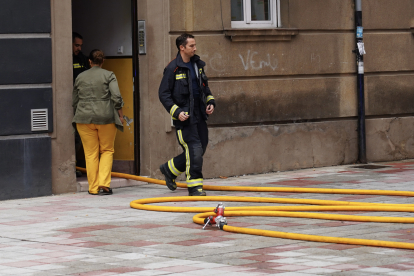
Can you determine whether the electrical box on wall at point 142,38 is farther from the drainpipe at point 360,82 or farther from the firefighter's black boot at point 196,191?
the drainpipe at point 360,82

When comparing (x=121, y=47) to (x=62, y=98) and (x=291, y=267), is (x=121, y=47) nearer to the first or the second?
(x=62, y=98)

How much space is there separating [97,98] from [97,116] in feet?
0.79

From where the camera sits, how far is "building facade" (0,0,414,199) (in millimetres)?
9078

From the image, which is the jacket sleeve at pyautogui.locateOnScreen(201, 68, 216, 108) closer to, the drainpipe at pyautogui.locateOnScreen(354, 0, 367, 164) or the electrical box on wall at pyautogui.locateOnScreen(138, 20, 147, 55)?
the electrical box on wall at pyautogui.locateOnScreen(138, 20, 147, 55)

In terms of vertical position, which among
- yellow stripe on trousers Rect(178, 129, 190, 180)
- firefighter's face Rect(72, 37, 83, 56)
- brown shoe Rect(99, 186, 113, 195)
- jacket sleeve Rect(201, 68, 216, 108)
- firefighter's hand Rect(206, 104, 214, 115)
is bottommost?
brown shoe Rect(99, 186, 113, 195)

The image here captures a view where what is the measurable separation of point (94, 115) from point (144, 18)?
1.88 metres

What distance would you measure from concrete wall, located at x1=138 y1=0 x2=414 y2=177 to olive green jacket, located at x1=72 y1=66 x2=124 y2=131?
113 centimetres

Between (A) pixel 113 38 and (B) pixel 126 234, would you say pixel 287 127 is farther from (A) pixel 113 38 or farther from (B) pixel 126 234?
(B) pixel 126 234

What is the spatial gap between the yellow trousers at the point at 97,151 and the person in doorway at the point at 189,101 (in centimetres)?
111

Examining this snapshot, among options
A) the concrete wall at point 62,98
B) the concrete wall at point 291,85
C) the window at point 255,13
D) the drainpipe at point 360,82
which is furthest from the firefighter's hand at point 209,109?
the drainpipe at point 360,82

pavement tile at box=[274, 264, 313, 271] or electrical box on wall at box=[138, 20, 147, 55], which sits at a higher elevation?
electrical box on wall at box=[138, 20, 147, 55]

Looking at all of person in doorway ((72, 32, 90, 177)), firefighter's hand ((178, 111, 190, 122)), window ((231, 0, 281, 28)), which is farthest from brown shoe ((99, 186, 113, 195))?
window ((231, 0, 281, 28))

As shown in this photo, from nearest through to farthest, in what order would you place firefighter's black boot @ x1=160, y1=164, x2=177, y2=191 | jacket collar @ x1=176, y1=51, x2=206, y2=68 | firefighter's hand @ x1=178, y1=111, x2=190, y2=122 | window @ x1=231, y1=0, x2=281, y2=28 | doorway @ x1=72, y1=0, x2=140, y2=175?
firefighter's hand @ x1=178, y1=111, x2=190, y2=122, jacket collar @ x1=176, y1=51, x2=206, y2=68, firefighter's black boot @ x1=160, y1=164, x2=177, y2=191, doorway @ x1=72, y1=0, x2=140, y2=175, window @ x1=231, y1=0, x2=281, y2=28

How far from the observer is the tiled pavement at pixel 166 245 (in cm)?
495
